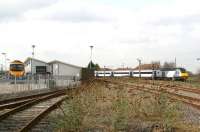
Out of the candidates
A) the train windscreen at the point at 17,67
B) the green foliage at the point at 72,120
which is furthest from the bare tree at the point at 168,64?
the green foliage at the point at 72,120

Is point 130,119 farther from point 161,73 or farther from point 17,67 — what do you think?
point 161,73

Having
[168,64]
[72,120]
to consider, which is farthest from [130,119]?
[168,64]

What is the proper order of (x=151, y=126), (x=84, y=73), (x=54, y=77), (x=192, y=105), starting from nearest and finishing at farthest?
(x=151, y=126)
(x=192, y=105)
(x=54, y=77)
(x=84, y=73)

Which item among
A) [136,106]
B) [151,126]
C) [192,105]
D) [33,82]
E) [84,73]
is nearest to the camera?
[151,126]

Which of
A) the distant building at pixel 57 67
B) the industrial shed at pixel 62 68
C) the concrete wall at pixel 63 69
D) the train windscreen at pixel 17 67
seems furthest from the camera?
the industrial shed at pixel 62 68

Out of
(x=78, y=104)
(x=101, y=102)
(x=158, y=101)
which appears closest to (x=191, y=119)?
(x=158, y=101)

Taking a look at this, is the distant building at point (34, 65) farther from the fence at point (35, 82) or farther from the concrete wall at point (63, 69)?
the fence at point (35, 82)

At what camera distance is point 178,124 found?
40.5ft

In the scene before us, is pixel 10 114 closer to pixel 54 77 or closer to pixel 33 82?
pixel 33 82

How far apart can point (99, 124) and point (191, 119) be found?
126 inches

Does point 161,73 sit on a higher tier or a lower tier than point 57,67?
lower

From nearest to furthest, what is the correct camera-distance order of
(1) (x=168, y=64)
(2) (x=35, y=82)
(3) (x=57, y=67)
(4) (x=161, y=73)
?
(2) (x=35, y=82)
(4) (x=161, y=73)
(3) (x=57, y=67)
(1) (x=168, y=64)

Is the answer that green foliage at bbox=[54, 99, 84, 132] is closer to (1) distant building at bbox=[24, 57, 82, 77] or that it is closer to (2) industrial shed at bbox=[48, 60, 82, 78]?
(1) distant building at bbox=[24, 57, 82, 77]

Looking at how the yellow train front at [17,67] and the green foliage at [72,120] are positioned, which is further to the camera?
the yellow train front at [17,67]
